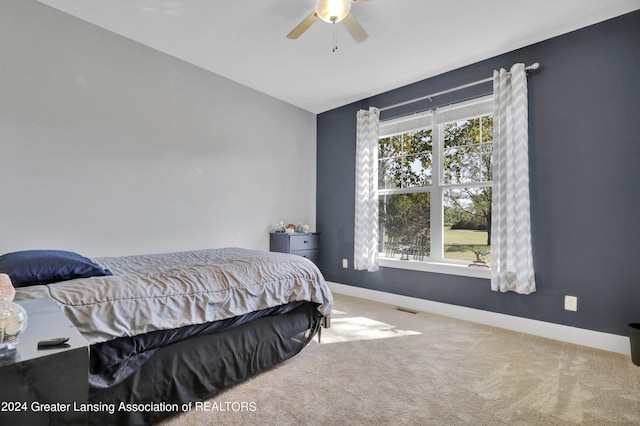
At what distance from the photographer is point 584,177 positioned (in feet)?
8.57

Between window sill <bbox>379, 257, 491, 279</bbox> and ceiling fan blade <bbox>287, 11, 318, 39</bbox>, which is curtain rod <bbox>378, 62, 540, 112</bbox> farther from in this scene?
window sill <bbox>379, 257, 491, 279</bbox>

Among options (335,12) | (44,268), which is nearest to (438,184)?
(335,12)

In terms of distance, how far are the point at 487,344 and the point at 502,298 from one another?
2.04 feet

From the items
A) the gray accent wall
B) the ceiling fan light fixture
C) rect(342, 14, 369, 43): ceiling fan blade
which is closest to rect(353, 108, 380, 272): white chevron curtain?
the gray accent wall

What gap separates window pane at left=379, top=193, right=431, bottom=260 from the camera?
3697 mm

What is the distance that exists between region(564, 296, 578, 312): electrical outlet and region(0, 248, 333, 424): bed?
2169mm

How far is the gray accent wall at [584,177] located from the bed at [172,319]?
2.14 meters

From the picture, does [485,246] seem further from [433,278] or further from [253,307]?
[253,307]

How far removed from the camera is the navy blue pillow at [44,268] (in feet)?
4.45

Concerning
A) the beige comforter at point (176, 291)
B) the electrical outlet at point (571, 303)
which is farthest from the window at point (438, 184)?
the beige comforter at point (176, 291)

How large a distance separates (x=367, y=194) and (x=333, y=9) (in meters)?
2.22

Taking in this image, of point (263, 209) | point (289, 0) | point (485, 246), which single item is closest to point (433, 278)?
point (485, 246)

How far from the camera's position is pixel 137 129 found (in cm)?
292

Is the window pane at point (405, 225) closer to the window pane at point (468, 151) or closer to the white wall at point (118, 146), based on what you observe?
the window pane at point (468, 151)
